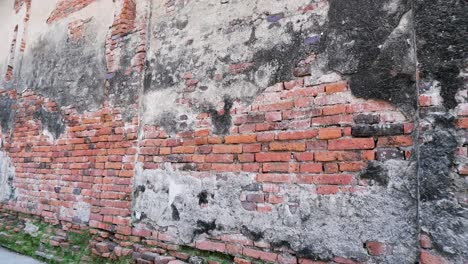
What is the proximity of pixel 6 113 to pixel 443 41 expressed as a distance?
5.74 meters

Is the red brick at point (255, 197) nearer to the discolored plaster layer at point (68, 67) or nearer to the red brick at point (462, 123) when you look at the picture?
the red brick at point (462, 123)

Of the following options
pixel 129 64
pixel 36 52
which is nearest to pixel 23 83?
pixel 36 52

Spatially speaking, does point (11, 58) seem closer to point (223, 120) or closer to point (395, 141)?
point (223, 120)

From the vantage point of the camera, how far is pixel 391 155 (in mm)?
2158

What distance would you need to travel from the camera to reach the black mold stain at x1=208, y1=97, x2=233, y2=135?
2.91 meters

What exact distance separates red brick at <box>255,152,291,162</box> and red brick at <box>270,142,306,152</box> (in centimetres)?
3

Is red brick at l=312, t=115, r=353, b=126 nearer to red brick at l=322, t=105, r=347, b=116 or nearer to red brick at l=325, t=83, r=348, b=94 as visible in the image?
red brick at l=322, t=105, r=347, b=116

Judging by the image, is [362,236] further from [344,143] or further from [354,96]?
[354,96]

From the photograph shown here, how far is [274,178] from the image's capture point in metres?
2.58

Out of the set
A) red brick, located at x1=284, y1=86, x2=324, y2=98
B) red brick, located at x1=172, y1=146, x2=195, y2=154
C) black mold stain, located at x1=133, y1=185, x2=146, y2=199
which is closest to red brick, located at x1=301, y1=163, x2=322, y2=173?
red brick, located at x1=284, y1=86, x2=324, y2=98

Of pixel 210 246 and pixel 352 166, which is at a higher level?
pixel 352 166

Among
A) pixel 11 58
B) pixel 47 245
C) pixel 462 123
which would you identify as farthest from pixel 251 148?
pixel 11 58

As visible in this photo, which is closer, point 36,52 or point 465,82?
point 465,82

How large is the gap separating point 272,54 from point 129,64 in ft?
5.53
